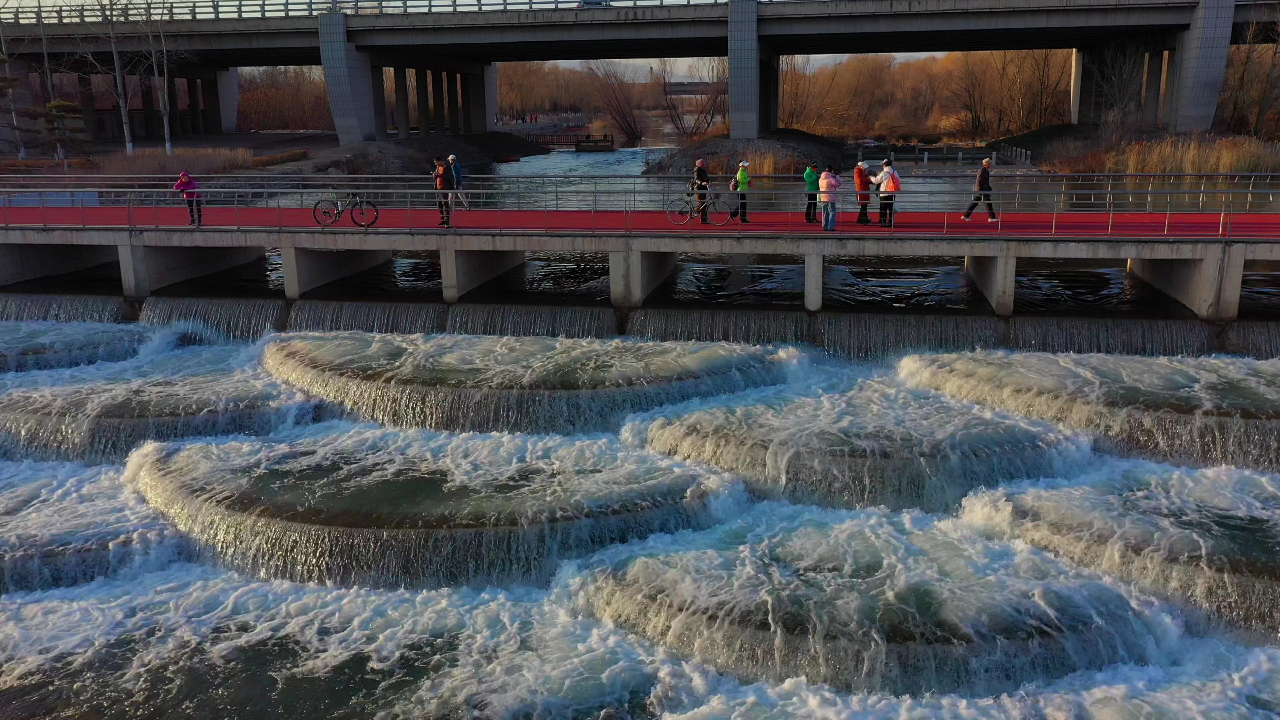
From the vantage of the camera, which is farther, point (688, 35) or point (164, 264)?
point (688, 35)

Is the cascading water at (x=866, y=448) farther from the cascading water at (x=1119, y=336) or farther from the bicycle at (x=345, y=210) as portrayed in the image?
the bicycle at (x=345, y=210)

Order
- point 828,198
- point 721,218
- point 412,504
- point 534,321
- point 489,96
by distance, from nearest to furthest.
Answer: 1. point 412,504
2. point 828,198
3. point 534,321
4. point 721,218
5. point 489,96

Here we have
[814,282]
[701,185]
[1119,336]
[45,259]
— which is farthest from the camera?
[45,259]

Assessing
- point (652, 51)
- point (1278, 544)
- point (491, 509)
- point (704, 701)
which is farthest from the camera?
point (652, 51)

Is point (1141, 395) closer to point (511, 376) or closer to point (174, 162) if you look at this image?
point (511, 376)

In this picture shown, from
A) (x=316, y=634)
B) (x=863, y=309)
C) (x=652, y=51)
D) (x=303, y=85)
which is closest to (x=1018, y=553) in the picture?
(x=316, y=634)

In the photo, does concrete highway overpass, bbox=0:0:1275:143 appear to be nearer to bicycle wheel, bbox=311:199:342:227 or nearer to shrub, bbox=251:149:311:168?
shrub, bbox=251:149:311:168

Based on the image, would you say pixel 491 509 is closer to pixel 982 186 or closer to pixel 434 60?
pixel 982 186

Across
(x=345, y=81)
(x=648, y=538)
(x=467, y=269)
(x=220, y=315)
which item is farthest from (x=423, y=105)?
(x=648, y=538)

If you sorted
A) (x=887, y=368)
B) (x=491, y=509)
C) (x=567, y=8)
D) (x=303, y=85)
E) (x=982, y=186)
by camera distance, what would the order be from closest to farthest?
1. (x=491, y=509)
2. (x=887, y=368)
3. (x=982, y=186)
4. (x=567, y=8)
5. (x=303, y=85)
